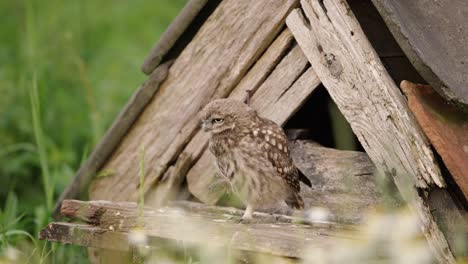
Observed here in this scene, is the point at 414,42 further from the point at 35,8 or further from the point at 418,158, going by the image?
the point at 35,8

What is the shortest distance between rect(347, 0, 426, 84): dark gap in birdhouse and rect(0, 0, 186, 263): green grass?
181 centimetres

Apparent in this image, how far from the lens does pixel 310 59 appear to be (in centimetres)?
489

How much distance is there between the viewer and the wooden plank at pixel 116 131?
5562 mm

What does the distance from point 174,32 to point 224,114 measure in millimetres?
574

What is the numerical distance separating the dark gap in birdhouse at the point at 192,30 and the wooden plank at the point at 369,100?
648 millimetres

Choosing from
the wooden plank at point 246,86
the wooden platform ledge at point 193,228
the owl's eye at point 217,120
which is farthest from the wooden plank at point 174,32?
→ the wooden platform ledge at point 193,228

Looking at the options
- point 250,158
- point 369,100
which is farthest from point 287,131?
point 369,100

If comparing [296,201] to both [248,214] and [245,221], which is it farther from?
[245,221]

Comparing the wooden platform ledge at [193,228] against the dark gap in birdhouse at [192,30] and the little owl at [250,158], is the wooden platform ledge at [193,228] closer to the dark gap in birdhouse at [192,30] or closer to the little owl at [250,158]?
the little owl at [250,158]

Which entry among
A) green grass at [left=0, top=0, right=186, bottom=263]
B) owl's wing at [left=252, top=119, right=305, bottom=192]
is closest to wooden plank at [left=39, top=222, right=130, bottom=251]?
green grass at [left=0, top=0, right=186, bottom=263]

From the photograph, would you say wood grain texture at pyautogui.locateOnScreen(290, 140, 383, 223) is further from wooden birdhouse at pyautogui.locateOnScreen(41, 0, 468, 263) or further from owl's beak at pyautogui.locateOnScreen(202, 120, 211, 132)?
owl's beak at pyautogui.locateOnScreen(202, 120, 211, 132)

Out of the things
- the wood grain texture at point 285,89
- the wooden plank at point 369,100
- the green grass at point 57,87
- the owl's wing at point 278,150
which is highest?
the wooden plank at point 369,100

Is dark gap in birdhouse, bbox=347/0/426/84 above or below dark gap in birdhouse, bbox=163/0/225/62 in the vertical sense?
above

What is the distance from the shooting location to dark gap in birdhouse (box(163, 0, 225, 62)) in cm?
544
